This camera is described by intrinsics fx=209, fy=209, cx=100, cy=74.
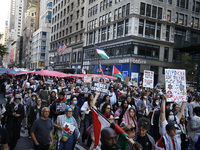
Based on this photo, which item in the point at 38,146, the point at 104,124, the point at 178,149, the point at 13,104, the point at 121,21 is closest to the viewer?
the point at 104,124

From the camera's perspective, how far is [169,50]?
37.3 meters

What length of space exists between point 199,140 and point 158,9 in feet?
115

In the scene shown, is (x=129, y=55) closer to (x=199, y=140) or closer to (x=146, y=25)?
(x=146, y=25)

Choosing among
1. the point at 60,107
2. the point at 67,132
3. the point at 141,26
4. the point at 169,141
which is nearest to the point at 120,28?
the point at 141,26

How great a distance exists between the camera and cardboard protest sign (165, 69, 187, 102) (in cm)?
576

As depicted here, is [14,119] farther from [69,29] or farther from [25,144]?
[69,29]

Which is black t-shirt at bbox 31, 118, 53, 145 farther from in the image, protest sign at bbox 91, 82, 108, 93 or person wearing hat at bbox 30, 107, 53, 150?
protest sign at bbox 91, 82, 108, 93

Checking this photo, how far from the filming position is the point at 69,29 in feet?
193

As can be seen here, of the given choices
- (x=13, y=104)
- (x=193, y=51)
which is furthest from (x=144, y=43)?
(x=13, y=104)

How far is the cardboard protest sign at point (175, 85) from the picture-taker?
18.9 ft

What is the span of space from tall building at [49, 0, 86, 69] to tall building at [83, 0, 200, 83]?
11.8 meters

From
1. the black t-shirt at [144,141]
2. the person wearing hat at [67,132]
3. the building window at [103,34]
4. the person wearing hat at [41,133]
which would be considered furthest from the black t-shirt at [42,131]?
the building window at [103,34]

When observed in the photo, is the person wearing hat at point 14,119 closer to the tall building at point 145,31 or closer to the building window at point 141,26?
the tall building at point 145,31

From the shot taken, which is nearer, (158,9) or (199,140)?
(199,140)
